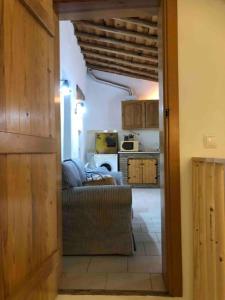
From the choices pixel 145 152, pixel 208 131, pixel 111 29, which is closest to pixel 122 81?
pixel 145 152

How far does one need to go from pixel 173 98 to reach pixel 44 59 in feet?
2.97

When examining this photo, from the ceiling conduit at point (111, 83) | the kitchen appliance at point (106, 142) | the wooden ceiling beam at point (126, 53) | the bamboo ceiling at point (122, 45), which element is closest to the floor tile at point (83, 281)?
the bamboo ceiling at point (122, 45)

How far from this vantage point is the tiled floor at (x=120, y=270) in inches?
89.3

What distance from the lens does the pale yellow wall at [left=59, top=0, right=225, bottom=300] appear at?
6.97 feet

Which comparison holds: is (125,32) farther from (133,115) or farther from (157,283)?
(157,283)

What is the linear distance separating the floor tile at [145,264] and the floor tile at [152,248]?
13 cm

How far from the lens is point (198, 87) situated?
2.13 meters

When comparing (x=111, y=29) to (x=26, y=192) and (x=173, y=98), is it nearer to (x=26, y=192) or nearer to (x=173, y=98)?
(x=173, y=98)

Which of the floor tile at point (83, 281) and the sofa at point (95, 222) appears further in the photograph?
the sofa at point (95, 222)

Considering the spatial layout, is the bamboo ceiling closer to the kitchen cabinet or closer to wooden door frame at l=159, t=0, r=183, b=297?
the kitchen cabinet

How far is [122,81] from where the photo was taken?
816 cm

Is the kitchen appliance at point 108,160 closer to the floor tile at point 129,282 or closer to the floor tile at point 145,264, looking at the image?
the floor tile at point 145,264

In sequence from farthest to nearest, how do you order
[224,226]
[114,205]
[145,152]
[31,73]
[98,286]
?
[145,152], [114,205], [98,286], [31,73], [224,226]

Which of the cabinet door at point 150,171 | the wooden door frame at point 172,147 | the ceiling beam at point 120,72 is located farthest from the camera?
the ceiling beam at point 120,72
